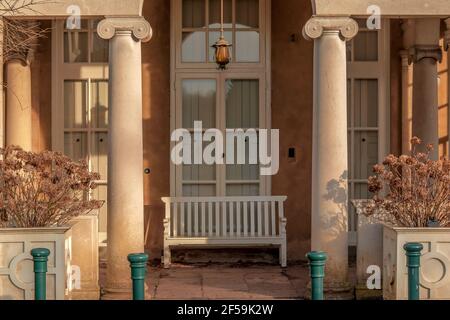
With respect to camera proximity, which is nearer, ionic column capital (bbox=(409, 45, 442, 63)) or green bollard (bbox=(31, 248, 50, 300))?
green bollard (bbox=(31, 248, 50, 300))

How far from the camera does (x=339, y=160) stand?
30.4ft

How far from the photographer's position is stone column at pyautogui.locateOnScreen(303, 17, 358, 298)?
9.23 meters

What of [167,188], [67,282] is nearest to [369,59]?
[167,188]

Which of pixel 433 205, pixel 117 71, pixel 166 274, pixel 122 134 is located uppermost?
pixel 117 71

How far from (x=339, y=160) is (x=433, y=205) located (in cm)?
125

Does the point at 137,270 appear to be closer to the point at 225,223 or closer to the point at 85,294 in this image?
the point at 85,294

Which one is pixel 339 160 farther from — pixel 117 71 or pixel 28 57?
pixel 28 57

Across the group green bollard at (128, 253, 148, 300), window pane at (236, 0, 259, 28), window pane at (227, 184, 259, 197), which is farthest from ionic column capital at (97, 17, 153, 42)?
window pane at (227, 184, 259, 197)

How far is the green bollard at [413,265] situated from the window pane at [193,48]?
5.36 m

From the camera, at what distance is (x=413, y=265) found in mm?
7473

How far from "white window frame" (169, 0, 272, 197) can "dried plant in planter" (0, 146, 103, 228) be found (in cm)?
312

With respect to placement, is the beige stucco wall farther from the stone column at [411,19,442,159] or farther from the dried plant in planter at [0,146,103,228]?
the dried plant in planter at [0,146,103,228]

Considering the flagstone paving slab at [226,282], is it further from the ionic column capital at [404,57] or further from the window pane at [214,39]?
the ionic column capital at [404,57]

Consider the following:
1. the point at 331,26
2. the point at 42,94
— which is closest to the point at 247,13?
the point at 331,26
